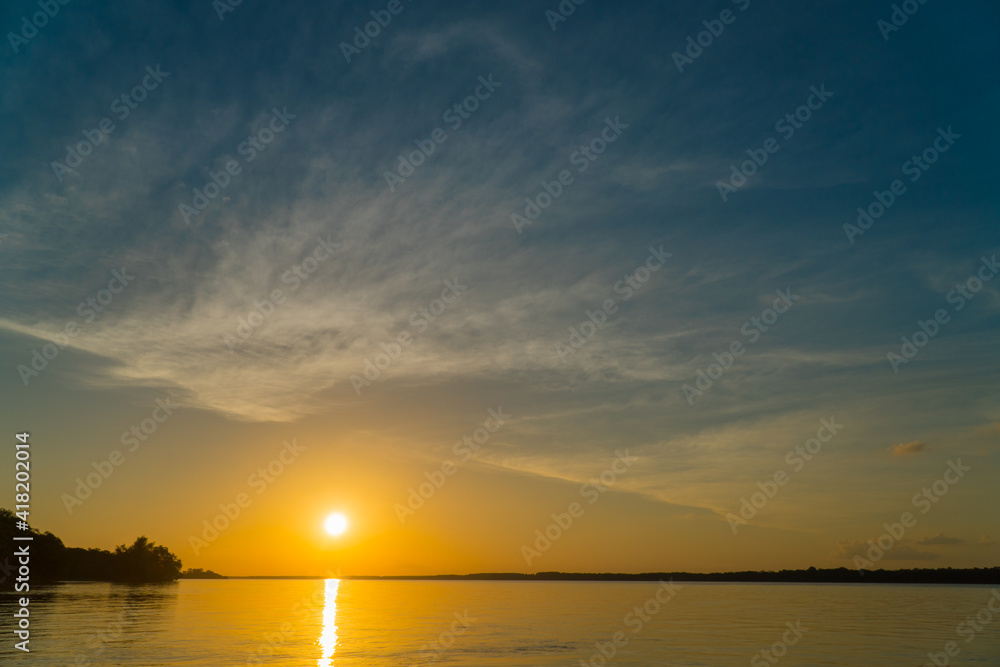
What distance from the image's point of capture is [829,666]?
50.7m

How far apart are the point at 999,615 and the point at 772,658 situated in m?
79.1

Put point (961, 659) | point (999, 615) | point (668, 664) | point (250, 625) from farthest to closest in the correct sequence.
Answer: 1. point (999, 615)
2. point (250, 625)
3. point (961, 659)
4. point (668, 664)

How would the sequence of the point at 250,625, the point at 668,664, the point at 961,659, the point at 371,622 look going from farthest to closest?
the point at 371,622, the point at 250,625, the point at 961,659, the point at 668,664

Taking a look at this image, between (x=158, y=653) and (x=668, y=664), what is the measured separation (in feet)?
132

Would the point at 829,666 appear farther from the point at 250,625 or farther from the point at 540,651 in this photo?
the point at 250,625

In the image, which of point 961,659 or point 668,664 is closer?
point 668,664

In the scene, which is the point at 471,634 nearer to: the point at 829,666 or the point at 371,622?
the point at 371,622

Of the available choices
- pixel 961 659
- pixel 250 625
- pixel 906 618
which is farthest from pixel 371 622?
pixel 906 618

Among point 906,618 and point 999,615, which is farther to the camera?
point 999,615

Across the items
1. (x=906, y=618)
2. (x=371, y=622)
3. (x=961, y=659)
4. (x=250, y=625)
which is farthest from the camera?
(x=906, y=618)

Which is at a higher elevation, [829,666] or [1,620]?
[1,620]

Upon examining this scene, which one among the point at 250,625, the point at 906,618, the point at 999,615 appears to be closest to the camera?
the point at 250,625

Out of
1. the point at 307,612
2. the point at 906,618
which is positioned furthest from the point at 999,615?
Answer: the point at 307,612

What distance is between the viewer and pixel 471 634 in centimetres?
7175
